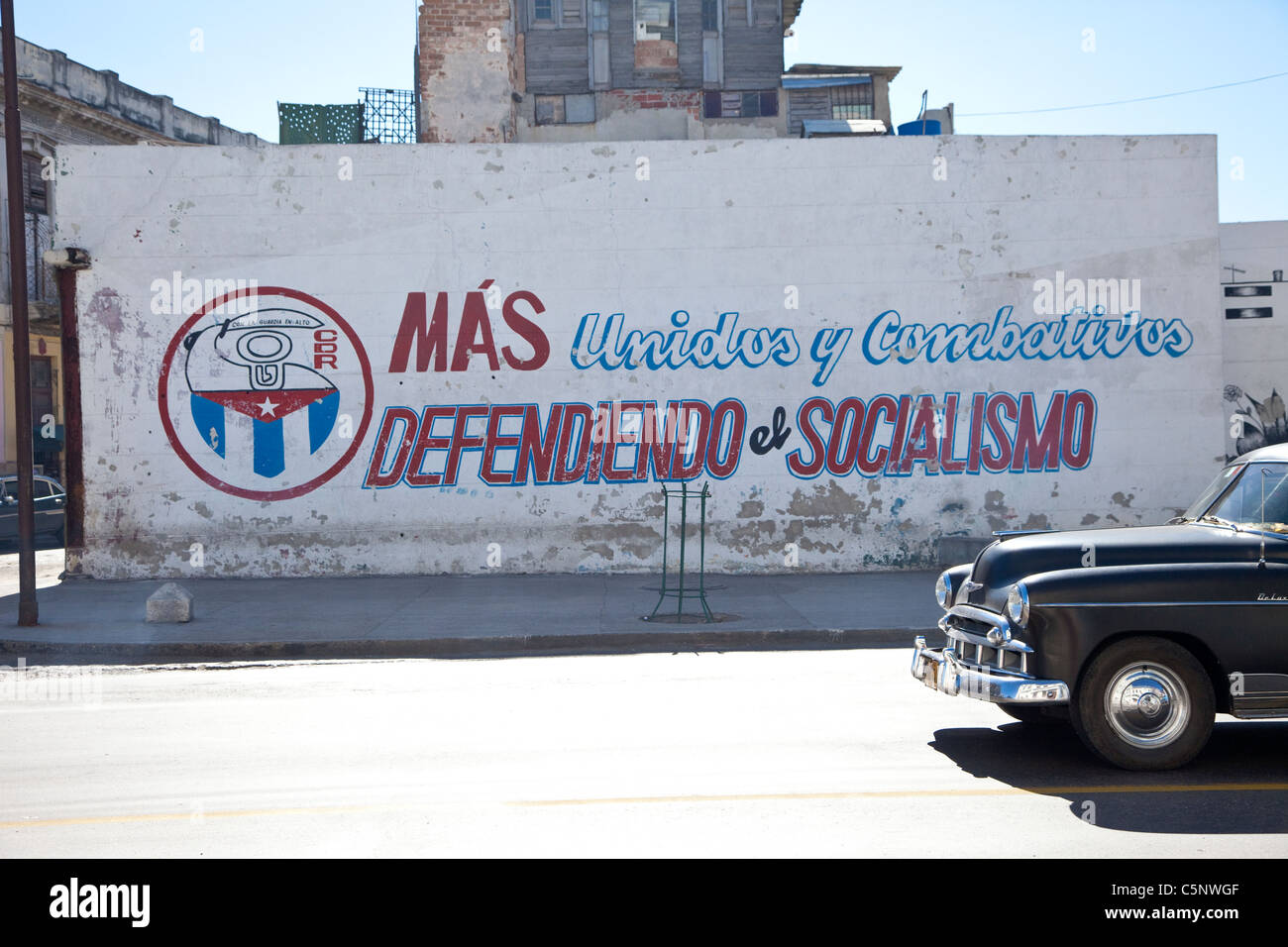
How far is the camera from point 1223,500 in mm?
7066

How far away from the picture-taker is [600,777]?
20.8 ft

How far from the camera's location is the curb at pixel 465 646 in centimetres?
1144

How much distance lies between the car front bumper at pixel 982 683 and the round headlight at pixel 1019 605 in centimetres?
30

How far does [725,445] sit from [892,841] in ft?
38.1

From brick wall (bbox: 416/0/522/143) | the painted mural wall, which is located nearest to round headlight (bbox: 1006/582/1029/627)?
the painted mural wall

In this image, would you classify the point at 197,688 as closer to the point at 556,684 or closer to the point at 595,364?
the point at 556,684

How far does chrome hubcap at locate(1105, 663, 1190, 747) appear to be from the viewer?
20.4ft

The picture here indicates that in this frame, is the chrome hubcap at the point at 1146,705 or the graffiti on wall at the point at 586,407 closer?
the chrome hubcap at the point at 1146,705

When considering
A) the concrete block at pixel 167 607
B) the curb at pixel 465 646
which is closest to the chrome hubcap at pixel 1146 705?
the curb at pixel 465 646

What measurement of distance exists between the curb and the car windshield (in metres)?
4.77

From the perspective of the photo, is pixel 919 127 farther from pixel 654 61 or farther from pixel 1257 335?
pixel 654 61

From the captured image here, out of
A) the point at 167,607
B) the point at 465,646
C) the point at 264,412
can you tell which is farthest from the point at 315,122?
the point at 465,646

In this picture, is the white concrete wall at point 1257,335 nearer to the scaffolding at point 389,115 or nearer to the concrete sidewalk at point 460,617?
the concrete sidewalk at point 460,617

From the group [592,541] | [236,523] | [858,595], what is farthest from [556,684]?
[236,523]
